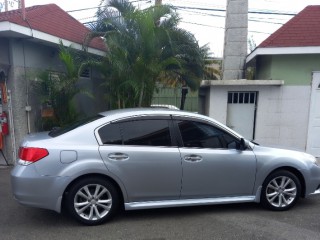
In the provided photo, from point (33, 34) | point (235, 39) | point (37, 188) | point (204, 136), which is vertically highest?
point (235, 39)

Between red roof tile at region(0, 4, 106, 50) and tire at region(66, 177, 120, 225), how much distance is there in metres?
4.14

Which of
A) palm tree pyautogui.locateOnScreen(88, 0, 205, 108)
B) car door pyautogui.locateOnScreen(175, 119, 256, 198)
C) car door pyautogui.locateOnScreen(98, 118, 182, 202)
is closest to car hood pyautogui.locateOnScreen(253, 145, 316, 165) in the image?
car door pyautogui.locateOnScreen(175, 119, 256, 198)

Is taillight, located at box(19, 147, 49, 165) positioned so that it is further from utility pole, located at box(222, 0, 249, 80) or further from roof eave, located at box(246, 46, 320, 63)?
utility pole, located at box(222, 0, 249, 80)

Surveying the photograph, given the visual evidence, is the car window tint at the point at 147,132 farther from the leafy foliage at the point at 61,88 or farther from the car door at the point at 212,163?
the leafy foliage at the point at 61,88

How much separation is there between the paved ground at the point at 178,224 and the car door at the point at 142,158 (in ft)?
1.21

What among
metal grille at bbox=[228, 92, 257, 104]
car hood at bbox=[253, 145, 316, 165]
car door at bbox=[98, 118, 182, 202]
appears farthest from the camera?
metal grille at bbox=[228, 92, 257, 104]

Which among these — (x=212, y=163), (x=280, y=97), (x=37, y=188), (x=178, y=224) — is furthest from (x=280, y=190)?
(x=280, y=97)

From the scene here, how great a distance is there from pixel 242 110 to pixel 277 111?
95 centimetres

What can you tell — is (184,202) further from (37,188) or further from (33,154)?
(33,154)

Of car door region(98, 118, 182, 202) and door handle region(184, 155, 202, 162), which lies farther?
door handle region(184, 155, 202, 162)

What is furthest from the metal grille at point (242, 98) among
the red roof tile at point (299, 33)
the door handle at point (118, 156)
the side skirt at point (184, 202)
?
the door handle at point (118, 156)

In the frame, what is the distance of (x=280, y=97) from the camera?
8.02 m

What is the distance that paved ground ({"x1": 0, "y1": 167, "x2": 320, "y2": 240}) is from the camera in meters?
3.63

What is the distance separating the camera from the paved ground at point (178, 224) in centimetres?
363
